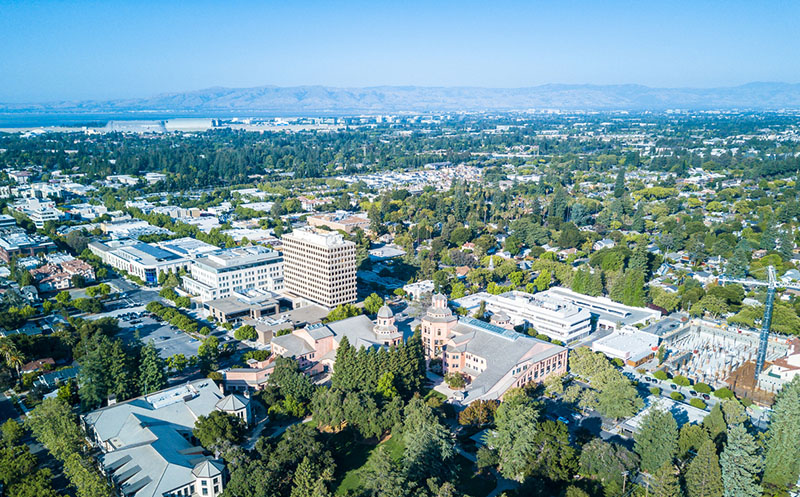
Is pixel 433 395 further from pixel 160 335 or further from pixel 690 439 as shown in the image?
pixel 160 335

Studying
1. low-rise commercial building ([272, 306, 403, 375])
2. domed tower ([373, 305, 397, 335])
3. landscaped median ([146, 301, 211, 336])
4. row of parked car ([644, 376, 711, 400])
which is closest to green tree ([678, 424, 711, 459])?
row of parked car ([644, 376, 711, 400])

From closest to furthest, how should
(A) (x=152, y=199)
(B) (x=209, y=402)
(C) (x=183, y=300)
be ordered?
1. (B) (x=209, y=402)
2. (C) (x=183, y=300)
3. (A) (x=152, y=199)

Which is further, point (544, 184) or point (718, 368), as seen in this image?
point (544, 184)

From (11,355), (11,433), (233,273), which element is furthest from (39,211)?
(11,433)

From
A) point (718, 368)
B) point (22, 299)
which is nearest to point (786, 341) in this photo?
point (718, 368)

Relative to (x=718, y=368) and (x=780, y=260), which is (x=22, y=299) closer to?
(x=718, y=368)

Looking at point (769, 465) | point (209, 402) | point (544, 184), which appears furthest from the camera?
point (544, 184)
